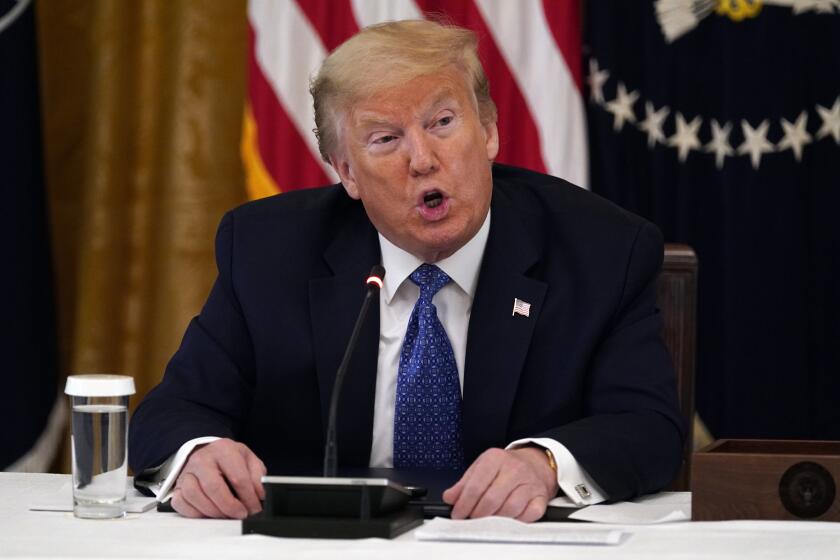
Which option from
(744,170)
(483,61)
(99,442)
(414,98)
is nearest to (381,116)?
(414,98)

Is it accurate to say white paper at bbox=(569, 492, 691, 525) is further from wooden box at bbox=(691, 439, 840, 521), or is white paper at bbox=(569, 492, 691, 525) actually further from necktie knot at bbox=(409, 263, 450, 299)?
necktie knot at bbox=(409, 263, 450, 299)

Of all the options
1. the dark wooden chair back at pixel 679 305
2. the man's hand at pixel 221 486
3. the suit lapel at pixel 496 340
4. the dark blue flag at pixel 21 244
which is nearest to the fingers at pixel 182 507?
the man's hand at pixel 221 486

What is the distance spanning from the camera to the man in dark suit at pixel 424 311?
2465 millimetres

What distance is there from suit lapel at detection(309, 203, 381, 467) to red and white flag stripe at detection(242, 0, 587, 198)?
1390mm

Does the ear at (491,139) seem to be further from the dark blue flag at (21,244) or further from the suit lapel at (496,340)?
the dark blue flag at (21,244)

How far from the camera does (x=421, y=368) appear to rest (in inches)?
97.3

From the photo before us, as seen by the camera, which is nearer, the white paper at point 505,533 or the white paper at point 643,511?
the white paper at point 505,533

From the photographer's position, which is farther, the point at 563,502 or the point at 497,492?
the point at 563,502

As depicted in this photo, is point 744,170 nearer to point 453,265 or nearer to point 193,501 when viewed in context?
point 453,265

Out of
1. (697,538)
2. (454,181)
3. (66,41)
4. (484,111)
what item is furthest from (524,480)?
(66,41)

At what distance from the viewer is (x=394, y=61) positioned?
251cm

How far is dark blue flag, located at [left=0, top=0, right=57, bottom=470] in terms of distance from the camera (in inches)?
157

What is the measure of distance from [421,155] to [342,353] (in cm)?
42

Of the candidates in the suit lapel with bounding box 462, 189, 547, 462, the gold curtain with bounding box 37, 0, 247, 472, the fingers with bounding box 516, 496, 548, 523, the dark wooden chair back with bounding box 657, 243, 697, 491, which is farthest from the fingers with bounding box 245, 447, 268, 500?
the gold curtain with bounding box 37, 0, 247, 472
